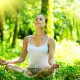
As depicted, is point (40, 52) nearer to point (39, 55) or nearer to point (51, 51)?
point (39, 55)

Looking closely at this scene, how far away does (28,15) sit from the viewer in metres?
29.3

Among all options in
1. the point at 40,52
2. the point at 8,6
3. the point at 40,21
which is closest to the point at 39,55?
the point at 40,52

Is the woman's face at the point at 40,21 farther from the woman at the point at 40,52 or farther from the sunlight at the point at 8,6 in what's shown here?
the sunlight at the point at 8,6

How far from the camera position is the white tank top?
6.88 m

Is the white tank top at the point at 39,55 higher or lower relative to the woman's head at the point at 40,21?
lower

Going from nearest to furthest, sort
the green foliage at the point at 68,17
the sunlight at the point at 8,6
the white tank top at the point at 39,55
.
→ the white tank top at the point at 39,55, the green foliage at the point at 68,17, the sunlight at the point at 8,6

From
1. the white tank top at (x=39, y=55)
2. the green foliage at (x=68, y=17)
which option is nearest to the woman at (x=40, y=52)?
the white tank top at (x=39, y=55)

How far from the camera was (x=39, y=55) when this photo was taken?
271 inches

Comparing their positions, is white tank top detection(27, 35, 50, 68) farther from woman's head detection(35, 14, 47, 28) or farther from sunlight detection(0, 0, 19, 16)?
sunlight detection(0, 0, 19, 16)

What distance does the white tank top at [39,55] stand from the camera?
6.88 m

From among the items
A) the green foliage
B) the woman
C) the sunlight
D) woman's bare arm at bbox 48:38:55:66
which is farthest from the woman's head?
the sunlight

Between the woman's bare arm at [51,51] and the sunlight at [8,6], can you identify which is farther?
the sunlight at [8,6]

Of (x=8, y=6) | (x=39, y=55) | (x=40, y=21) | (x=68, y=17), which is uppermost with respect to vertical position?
(x=40, y=21)

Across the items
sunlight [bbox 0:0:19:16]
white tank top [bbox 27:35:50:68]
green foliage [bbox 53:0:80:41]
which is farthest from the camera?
sunlight [bbox 0:0:19:16]
